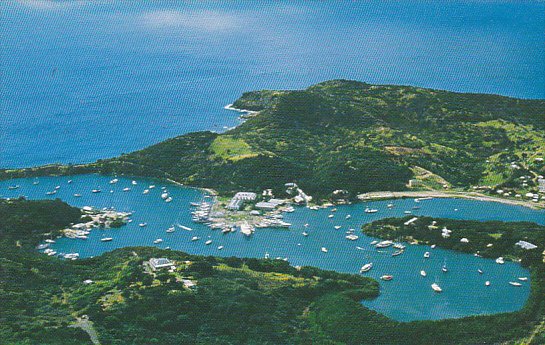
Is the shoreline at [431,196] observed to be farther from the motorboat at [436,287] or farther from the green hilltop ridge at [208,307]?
the motorboat at [436,287]

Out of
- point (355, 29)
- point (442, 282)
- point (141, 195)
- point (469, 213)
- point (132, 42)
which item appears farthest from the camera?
point (355, 29)

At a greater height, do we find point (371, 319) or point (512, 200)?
point (512, 200)

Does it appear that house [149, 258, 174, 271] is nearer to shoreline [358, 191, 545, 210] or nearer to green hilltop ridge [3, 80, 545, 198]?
green hilltop ridge [3, 80, 545, 198]

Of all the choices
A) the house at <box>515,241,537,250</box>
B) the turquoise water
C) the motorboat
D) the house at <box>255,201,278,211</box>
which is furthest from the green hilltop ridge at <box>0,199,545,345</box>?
the house at <box>255,201,278,211</box>

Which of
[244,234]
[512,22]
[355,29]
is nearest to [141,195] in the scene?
[244,234]

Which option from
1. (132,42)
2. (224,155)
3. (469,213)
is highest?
(132,42)

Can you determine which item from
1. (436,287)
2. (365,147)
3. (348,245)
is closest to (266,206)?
(348,245)

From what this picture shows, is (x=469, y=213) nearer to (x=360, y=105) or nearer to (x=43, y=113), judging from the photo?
(x=360, y=105)

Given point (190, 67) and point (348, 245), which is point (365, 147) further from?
point (190, 67)
